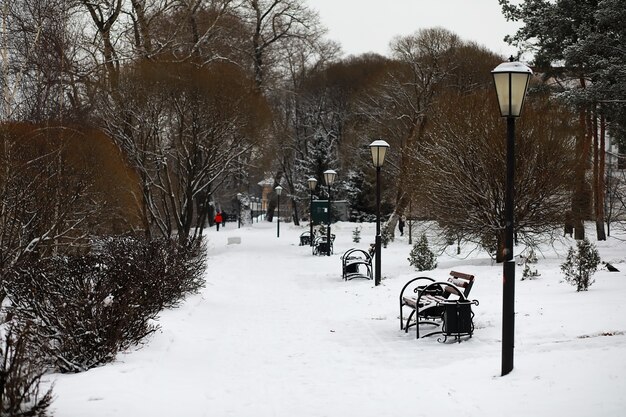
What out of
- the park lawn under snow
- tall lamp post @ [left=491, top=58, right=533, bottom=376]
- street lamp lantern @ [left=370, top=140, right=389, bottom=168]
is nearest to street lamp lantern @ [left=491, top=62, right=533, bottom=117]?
tall lamp post @ [left=491, top=58, right=533, bottom=376]

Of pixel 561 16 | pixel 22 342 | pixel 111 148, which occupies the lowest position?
pixel 22 342

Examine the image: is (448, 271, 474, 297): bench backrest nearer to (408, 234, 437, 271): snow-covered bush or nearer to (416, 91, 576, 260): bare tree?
(408, 234, 437, 271): snow-covered bush

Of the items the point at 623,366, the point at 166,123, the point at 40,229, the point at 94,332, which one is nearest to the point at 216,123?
the point at 166,123

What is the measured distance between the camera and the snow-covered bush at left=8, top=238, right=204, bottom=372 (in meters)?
6.96

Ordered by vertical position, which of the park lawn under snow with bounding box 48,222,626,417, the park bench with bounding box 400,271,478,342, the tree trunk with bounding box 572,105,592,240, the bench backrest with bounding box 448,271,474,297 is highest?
the tree trunk with bounding box 572,105,592,240

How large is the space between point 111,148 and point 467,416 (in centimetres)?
1577

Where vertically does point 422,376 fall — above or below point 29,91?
below

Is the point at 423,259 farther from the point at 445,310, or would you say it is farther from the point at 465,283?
the point at 445,310

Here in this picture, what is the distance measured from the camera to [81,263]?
9.31m

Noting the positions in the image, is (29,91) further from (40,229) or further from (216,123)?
(216,123)

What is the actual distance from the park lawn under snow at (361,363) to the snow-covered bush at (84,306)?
1.20 feet

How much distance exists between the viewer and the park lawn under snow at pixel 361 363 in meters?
5.96

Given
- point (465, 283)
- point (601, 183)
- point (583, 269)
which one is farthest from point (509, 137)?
point (601, 183)

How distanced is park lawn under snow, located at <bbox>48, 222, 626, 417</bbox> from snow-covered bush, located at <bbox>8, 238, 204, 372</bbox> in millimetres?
364
